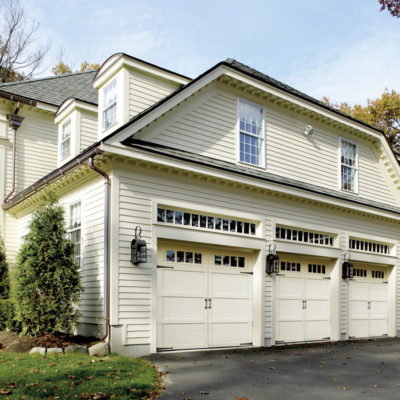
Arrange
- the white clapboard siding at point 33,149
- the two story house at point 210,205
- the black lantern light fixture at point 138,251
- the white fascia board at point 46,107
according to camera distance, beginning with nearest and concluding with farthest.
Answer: the black lantern light fixture at point 138,251 < the two story house at point 210,205 < the white clapboard siding at point 33,149 < the white fascia board at point 46,107

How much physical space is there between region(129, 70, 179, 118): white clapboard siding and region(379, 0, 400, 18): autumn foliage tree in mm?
5060

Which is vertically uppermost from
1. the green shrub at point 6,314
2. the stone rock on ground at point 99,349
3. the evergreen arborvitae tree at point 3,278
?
the evergreen arborvitae tree at point 3,278

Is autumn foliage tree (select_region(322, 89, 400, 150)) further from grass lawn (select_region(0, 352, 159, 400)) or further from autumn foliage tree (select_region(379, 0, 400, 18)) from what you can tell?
grass lawn (select_region(0, 352, 159, 400))

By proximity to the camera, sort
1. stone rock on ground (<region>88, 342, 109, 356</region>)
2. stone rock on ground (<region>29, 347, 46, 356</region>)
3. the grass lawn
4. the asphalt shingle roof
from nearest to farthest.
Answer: the grass lawn
stone rock on ground (<region>29, 347, 46, 356</region>)
stone rock on ground (<region>88, 342, 109, 356</region>)
the asphalt shingle roof

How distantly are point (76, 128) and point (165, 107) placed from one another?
401 centimetres

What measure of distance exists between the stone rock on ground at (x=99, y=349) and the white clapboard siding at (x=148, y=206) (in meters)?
0.53

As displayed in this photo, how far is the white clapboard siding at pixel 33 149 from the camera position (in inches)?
586

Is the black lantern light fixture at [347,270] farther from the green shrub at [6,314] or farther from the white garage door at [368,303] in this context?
the green shrub at [6,314]

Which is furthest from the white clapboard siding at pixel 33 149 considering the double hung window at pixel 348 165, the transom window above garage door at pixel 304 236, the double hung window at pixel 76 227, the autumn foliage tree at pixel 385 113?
the autumn foliage tree at pixel 385 113

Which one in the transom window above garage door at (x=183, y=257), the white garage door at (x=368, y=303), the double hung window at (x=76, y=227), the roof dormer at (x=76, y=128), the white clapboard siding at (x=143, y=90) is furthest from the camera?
the white garage door at (x=368, y=303)

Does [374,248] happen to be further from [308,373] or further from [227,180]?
[308,373]

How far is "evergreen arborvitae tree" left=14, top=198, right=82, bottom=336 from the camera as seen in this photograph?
9281 millimetres

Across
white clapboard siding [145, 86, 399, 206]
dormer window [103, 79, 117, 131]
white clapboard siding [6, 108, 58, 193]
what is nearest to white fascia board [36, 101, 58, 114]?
white clapboard siding [6, 108, 58, 193]

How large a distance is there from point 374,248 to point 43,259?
10682mm
